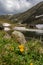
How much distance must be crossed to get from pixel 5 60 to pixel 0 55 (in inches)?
11.0


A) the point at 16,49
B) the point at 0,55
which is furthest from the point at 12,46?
the point at 0,55

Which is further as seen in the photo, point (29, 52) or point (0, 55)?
point (29, 52)

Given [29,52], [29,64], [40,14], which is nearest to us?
[29,64]

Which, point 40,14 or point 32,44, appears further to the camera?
point 40,14

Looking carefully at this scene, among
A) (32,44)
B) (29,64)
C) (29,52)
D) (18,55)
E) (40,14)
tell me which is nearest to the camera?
(29,64)

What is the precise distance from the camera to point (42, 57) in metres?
9.50

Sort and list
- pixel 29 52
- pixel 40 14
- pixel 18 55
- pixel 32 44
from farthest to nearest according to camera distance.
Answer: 1. pixel 40 14
2. pixel 32 44
3. pixel 29 52
4. pixel 18 55

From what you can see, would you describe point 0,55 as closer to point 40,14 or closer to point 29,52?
point 29,52

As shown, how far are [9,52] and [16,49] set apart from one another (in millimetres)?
394

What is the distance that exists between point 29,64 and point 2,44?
1784 mm

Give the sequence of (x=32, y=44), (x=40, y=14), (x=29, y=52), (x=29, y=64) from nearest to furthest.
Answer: (x=29, y=64), (x=29, y=52), (x=32, y=44), (x=40, y=14)

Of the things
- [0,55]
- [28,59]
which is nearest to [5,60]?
[0,55]

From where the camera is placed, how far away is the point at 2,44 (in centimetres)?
973

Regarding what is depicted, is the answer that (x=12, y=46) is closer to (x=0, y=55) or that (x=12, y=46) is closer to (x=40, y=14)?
(x=0, y=55)
